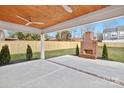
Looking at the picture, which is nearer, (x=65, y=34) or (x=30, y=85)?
(x=30, y=85)

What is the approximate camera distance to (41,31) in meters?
7.02

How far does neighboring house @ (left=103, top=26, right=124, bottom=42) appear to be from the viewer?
9441 mm

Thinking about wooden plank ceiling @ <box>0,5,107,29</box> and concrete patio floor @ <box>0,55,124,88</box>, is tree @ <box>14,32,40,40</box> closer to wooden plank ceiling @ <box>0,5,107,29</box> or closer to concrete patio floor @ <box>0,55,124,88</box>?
concrete patio floor @ <box>0,55,124,88</box>

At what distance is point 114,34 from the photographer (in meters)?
10.4

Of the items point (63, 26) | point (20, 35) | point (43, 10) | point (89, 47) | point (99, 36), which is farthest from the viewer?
point (20, 35)

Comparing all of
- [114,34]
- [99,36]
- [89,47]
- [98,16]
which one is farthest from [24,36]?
[98,16]

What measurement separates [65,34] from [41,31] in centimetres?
748

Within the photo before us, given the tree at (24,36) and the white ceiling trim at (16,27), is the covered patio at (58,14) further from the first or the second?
the tree at (24,36)

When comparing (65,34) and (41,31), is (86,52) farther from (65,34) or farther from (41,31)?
(65,34)

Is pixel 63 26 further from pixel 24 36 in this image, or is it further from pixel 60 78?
pixel 24 36

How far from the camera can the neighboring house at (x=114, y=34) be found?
9.44 m

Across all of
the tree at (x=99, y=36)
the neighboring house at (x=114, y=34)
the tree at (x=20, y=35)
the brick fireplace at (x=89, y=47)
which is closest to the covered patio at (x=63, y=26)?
the brick fireplace at (x=89, y=47)

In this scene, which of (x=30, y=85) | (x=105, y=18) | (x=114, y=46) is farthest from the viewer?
(x=114, y=46)
